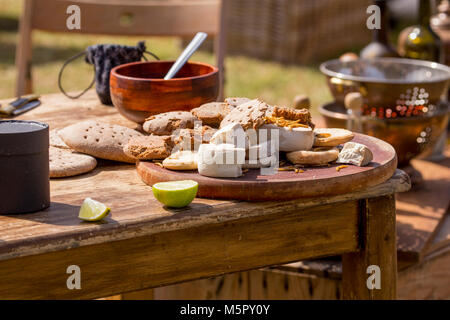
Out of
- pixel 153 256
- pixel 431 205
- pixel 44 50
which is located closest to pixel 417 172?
pixel 431 205

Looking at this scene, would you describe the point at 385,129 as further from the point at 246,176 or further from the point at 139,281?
the point at 139,281

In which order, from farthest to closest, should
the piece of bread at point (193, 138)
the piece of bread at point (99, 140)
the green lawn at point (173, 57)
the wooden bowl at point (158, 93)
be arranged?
1. the green lawn at point (173, 57)
2. the wooden bowl at point (158, 93)
3. the piece of bread at point (99, 140)
4. the piece of bread at point (193, 138)

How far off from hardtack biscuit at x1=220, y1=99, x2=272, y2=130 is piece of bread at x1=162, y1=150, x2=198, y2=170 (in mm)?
88

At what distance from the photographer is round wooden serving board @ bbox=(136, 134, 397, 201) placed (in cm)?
113

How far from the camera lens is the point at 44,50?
256 inches

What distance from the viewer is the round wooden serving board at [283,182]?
113 cm

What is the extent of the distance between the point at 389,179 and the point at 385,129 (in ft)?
2.41

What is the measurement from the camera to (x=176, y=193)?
109cm

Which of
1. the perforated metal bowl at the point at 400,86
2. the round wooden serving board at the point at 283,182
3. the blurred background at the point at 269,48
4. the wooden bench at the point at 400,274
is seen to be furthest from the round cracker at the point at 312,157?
the blurred background at the point at 269,48

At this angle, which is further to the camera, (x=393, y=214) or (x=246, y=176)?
(x=393, y=214)

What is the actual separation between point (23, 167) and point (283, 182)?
0.41 metres

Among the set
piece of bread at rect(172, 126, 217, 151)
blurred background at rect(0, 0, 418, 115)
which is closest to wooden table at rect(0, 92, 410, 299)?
piece of bread at rect(172, 126, 217, 151)
